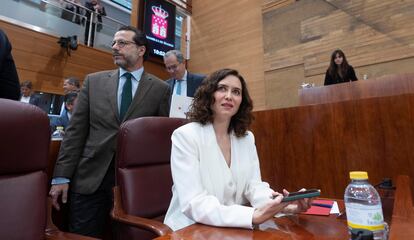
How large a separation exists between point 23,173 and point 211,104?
632 mm

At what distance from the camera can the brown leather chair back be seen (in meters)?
0.74

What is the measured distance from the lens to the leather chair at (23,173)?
2.44ft

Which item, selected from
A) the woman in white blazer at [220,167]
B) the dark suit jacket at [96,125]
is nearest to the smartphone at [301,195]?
the woman in white blazer at [220,167]

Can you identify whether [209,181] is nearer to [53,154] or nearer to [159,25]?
[53,154]

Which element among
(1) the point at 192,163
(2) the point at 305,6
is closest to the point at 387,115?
(1) the point at 192,163

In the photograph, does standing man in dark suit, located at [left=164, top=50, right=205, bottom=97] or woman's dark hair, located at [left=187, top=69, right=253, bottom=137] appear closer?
woman's dark hair, located at [left=187, top=69, right=253, bottom=137]

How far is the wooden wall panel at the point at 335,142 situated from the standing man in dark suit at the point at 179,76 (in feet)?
2.58

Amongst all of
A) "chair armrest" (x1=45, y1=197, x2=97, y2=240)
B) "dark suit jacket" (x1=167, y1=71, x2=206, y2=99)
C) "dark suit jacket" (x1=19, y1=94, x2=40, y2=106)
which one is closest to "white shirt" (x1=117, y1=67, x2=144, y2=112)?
"chair armrest" (x1=45, y1=197, x2=97, y2=240)

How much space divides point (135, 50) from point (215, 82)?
1.92ft

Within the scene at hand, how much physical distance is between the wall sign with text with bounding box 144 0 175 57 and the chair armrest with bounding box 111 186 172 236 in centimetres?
362

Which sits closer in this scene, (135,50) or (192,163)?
(192,163)

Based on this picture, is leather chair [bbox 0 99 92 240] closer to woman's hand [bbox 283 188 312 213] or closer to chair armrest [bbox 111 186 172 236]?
chair armrest [bbox 111 186 172 236]

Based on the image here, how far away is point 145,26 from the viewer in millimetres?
4324

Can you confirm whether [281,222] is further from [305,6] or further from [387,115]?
[305,6]
